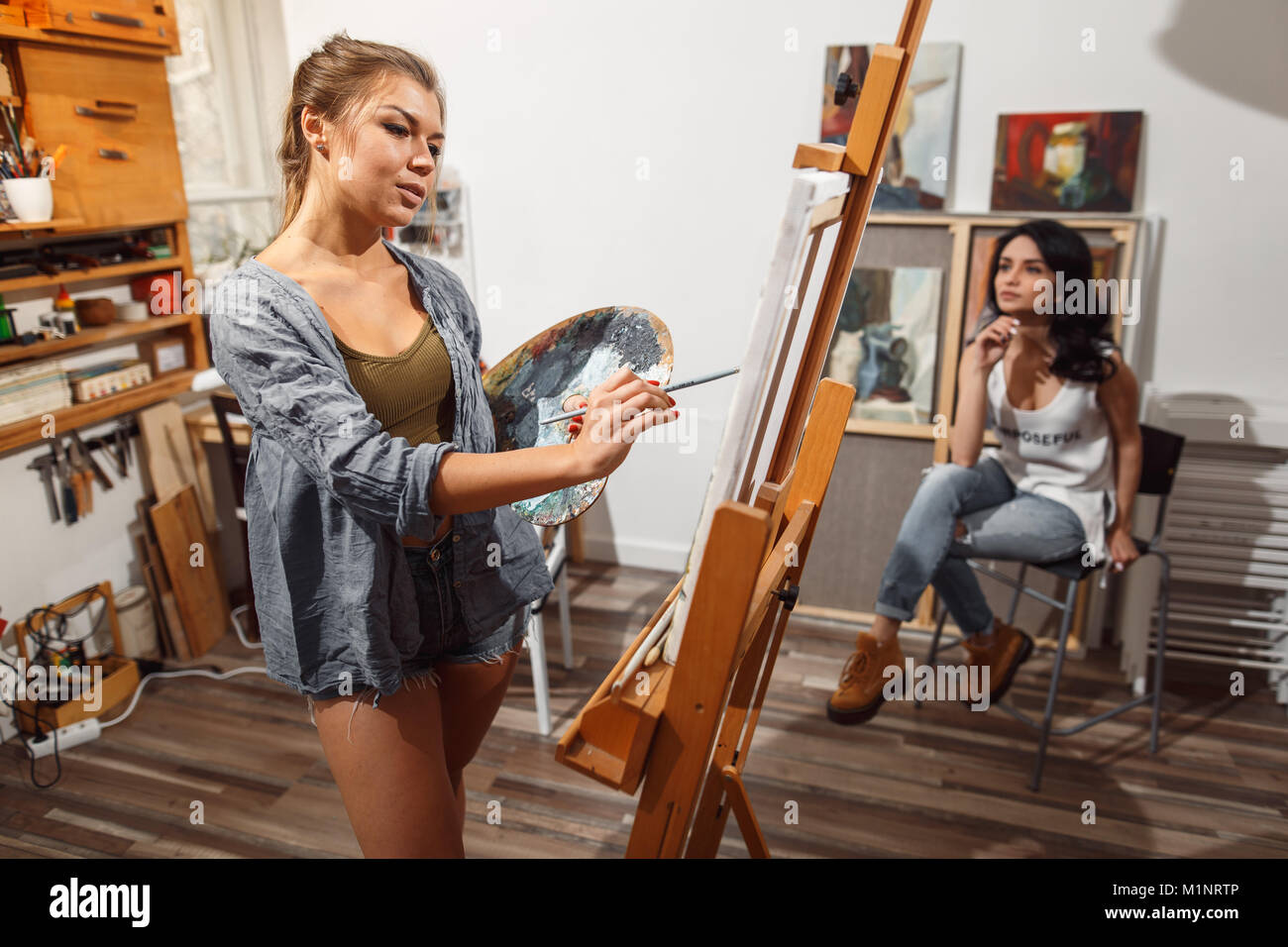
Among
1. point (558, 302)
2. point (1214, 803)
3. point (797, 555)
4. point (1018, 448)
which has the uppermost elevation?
point (558, 302)

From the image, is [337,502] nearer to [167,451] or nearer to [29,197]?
[29,197]

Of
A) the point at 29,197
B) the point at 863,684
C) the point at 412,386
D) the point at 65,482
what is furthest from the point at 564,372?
the point at 65,482

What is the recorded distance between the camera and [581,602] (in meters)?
3.13

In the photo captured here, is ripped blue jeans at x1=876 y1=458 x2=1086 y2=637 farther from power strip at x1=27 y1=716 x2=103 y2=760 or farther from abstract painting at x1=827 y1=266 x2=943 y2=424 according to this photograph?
power strip at x1=27 y1=716 x2=103 y2=760

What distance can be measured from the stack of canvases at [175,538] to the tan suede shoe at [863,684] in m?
2.03

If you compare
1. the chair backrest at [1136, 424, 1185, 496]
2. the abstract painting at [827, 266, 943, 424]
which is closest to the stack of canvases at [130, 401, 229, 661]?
the abstract painting at [827, 266, 943, 424]

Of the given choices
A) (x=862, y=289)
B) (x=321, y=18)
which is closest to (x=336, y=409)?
(x=862, y=289)

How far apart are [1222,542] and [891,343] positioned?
1.10 m

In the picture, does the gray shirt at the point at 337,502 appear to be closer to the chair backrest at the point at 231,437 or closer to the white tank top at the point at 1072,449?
the white tank top at the point at 1072,449

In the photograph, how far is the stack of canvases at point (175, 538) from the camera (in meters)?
2.74

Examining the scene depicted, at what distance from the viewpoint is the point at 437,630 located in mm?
1183

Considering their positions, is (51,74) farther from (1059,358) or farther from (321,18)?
(1059,358)

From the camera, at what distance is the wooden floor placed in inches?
80.5

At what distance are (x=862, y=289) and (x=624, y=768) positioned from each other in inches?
85.4
